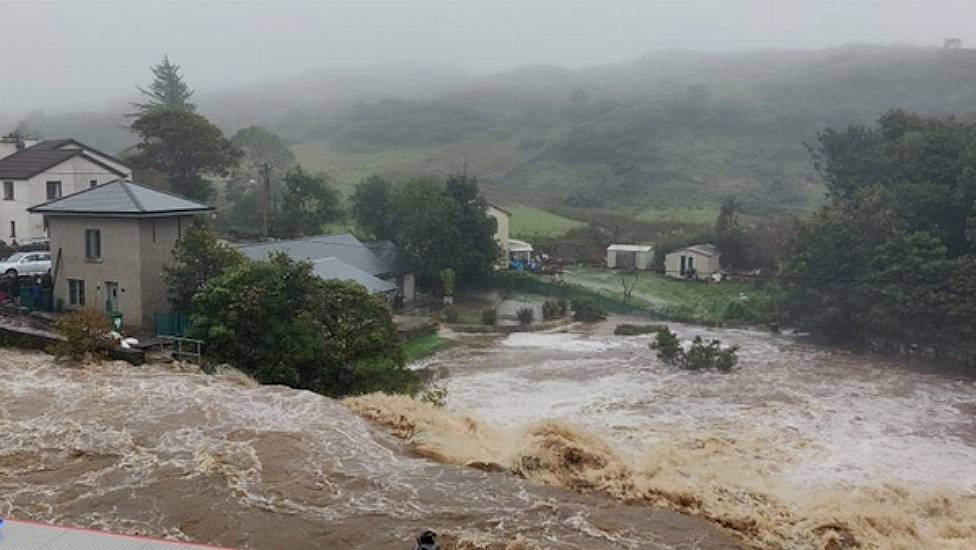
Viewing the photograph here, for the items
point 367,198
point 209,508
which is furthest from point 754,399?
point 367,198

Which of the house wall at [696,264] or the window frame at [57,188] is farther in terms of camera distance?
Result: the house wall at [696,264]

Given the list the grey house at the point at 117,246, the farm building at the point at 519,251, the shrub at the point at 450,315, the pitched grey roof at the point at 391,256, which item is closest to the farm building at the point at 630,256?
the farm building at the point at 519,251

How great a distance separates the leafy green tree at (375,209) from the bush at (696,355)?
1635 cm

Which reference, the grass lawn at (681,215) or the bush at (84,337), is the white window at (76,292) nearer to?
the bush at (84,337)

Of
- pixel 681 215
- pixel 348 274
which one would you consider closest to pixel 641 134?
pixel 681 215

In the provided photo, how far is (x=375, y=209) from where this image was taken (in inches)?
1615

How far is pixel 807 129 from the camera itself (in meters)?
93.6

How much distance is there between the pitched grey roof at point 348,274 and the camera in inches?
1130

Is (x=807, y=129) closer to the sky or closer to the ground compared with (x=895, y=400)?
closer to the sky

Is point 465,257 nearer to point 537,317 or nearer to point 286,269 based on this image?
point 537,317

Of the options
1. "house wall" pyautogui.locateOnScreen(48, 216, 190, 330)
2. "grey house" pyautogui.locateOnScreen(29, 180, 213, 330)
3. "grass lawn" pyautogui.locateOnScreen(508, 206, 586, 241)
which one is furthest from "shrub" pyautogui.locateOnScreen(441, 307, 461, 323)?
"grass lawn" pyautogui.locateOnScreen(508, 206, 586, 241)

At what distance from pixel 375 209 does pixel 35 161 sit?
13.6 metres

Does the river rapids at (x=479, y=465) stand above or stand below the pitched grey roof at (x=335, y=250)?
below

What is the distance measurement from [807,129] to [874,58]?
166 feet
